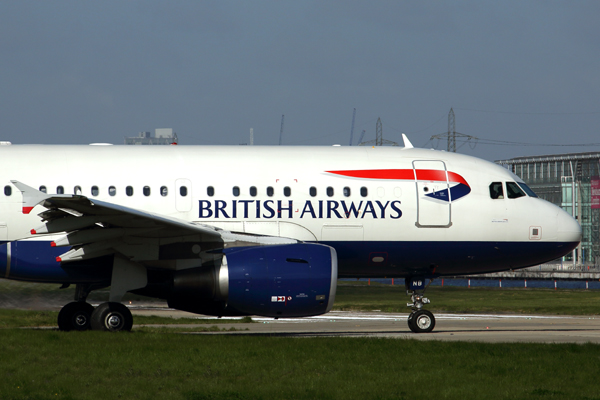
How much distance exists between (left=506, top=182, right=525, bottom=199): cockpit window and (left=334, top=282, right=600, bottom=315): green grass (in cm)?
1151

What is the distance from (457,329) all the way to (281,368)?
9786 millimetres

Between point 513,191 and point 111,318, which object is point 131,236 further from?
point 513,191

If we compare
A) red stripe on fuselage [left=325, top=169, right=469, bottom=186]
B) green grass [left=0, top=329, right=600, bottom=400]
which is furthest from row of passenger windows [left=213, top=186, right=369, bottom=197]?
green grass [left=0, top=329, right=600, bottom=400]

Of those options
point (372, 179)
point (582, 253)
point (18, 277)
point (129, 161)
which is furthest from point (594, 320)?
point (582, 253)

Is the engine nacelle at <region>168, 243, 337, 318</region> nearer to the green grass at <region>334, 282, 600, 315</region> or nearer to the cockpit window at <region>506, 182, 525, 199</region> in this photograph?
the cockpit window at <region>506, 182, 525, 199</region>

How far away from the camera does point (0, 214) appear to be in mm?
15391

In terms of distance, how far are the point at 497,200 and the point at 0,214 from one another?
1114 centimetres

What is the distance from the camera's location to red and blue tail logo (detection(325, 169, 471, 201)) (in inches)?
658

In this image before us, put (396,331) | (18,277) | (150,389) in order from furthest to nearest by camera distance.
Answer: (396,331) < (18,277) < (150,389)

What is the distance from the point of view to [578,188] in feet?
343

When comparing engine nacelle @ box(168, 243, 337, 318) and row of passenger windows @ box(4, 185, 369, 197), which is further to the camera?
row of passenger windows @ box(4, 185, 369, 197)

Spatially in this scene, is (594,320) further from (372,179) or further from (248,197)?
(248,197)

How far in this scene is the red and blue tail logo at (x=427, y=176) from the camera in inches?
658

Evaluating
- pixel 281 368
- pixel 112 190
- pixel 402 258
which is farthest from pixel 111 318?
pixel 402 258
